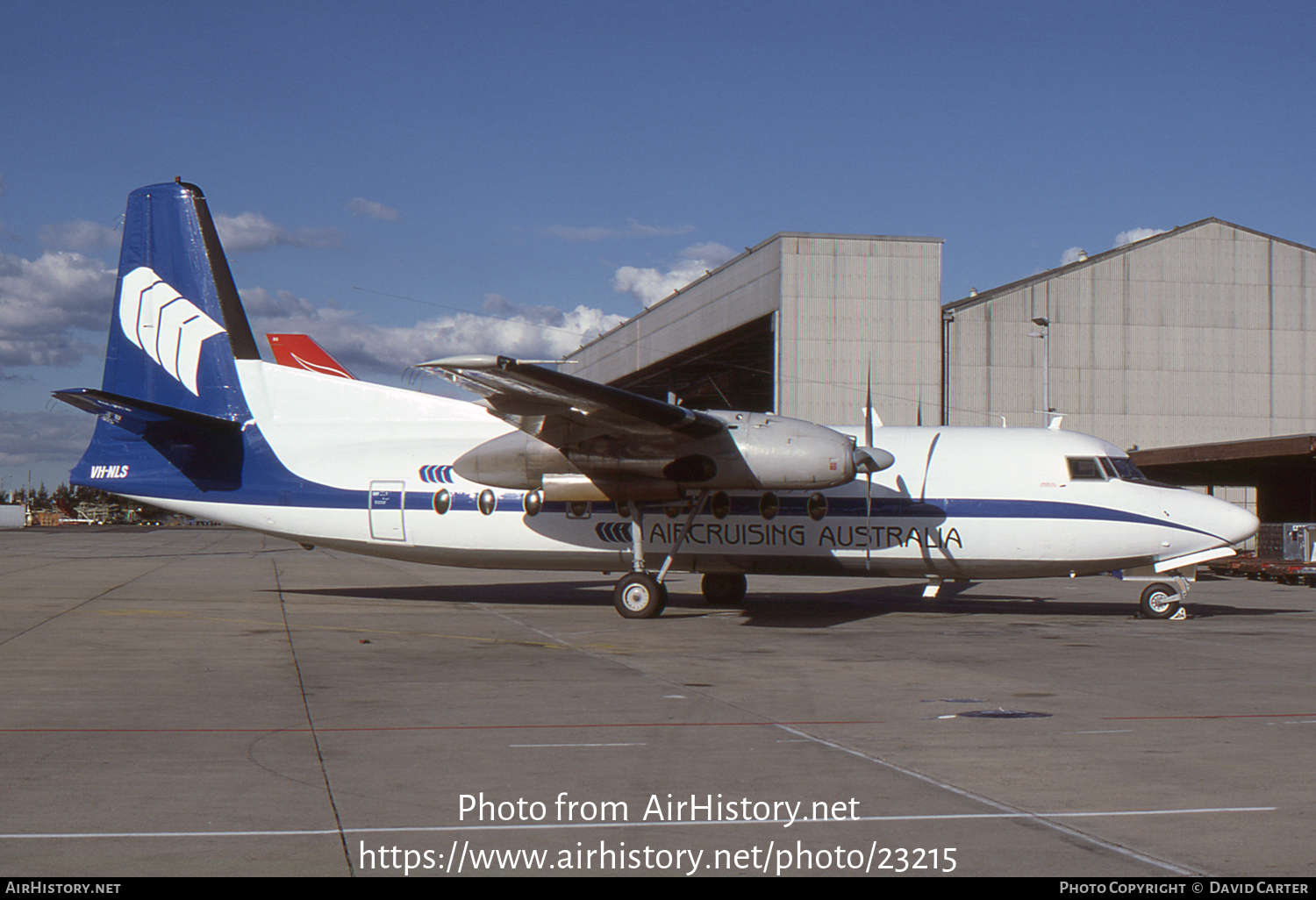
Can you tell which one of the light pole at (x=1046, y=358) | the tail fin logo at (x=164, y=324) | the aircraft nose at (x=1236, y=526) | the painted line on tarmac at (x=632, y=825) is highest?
the light pole at (x=1046, y=358)

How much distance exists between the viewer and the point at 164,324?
2027 centimetres

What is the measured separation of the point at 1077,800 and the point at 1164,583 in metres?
13.9

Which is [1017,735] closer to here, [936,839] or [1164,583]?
[936,839]

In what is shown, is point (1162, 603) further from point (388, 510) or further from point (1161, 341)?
point (1161, 341)

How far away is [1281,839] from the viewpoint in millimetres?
5617

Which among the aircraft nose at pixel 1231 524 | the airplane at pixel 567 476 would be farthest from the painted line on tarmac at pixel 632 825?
the aircraft nose at pixel 1231 524

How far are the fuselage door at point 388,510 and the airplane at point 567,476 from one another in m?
0.04

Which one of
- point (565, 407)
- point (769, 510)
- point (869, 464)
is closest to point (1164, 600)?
point (869, 464)

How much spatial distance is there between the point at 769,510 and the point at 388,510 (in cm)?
679

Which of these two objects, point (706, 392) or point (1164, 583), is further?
point (706, 392)

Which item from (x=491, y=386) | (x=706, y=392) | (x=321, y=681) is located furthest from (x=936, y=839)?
(x=706, y=392)

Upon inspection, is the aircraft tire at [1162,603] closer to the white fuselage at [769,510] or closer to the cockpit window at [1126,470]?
the white fuselage at [769,510]

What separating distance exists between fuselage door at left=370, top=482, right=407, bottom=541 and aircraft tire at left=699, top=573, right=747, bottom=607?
6.01m

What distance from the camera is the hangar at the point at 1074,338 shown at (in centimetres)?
4066
